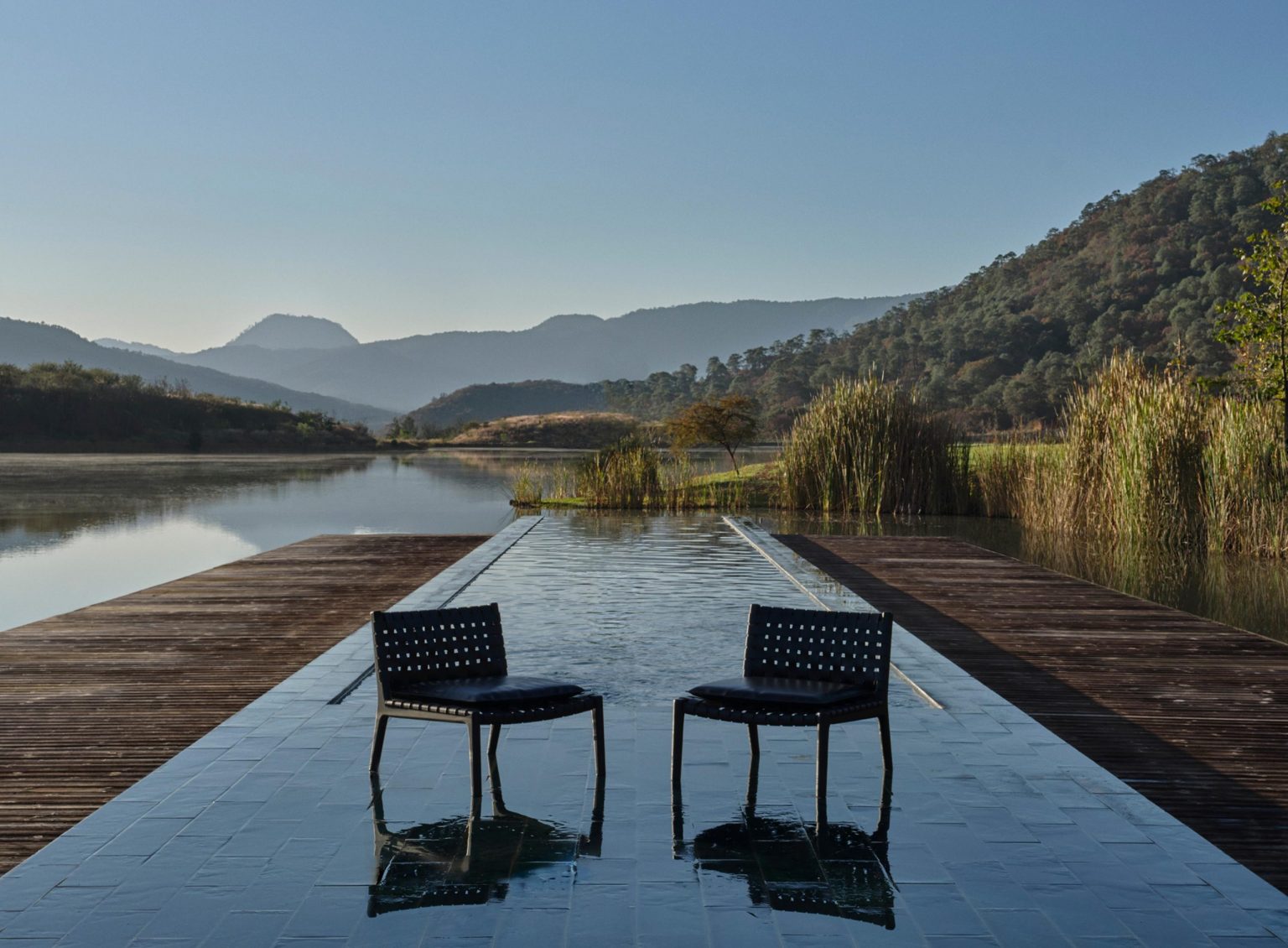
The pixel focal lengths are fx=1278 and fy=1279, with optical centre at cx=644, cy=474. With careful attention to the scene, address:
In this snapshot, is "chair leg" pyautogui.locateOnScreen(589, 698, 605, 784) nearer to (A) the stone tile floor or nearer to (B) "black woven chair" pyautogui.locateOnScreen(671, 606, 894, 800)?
(A) the stone tile floor

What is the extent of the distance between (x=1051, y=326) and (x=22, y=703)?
41669 millimetres

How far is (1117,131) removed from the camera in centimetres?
2517

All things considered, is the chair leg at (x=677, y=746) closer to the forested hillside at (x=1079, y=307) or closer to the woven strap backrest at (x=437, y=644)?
the woven strap backrest at (x=437, y=644)

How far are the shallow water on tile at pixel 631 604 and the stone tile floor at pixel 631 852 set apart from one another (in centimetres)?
99

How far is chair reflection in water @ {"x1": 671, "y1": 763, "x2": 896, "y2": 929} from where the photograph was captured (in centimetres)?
264

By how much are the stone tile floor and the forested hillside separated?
29227mm

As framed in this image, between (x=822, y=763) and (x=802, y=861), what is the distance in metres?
0.36

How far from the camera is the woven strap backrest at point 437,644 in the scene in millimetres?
3488

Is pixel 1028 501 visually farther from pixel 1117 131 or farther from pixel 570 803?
pixel 1117 131

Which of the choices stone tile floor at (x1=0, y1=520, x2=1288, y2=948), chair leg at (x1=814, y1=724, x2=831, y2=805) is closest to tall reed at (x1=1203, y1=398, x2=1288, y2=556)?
stone tile floor at (x1=0, y1=520, x2=1288, y2=948)

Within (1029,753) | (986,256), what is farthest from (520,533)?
(986,256)

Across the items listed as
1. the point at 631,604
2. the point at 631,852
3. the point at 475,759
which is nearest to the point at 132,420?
the point at 631,604

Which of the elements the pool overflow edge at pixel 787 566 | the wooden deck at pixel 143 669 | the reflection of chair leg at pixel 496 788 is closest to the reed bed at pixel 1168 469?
the pool overflow edge at pixel 787 566

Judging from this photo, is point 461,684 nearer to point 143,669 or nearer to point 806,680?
point 806,680
